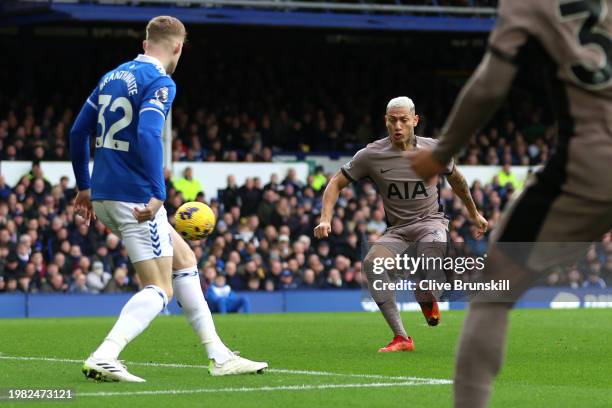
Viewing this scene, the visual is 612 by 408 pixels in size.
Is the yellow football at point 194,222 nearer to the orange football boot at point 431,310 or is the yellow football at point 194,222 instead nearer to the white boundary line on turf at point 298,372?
the white boundary line on turf at point 298,372

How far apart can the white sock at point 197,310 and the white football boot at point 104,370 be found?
66 cm

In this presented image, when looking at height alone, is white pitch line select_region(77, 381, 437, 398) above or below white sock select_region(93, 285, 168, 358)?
below

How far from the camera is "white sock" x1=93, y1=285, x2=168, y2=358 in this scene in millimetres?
8305

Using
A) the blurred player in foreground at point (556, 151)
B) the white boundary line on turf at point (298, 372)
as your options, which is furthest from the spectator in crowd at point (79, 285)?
the blurred player in foreground at point (556, 151)

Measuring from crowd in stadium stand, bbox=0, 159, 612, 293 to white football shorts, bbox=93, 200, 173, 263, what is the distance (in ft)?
48.1

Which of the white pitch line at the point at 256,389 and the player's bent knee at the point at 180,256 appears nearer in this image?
the white pitch line at the point at 256,389

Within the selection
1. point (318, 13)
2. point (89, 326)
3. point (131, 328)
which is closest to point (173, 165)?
point (318, 13)

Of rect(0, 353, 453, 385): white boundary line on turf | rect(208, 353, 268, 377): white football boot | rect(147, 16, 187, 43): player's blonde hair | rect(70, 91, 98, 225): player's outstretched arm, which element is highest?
rect(147, 16, 187, 43): player's blonde hair

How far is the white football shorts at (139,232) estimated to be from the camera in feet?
27.9

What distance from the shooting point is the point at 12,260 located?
2283 centimetres

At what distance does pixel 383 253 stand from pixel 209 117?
18.3 metres

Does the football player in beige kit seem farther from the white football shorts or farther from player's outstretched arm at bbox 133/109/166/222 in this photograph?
player's outstretched arm at bbox 133/109/166/222

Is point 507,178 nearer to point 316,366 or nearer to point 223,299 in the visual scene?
point 223,299

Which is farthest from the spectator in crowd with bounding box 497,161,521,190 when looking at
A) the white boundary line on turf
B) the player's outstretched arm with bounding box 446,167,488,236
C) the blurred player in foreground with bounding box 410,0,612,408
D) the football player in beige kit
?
the blurred player in foreground with bounding box 410,0,612,408
